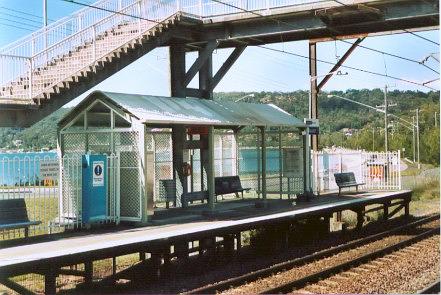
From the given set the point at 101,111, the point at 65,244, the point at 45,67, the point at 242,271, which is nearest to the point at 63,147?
→ the point at 101,111

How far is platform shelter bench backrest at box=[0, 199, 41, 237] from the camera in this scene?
35.8ft

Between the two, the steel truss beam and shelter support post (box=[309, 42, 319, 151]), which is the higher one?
shelter support post (box=[309, 42, 319, 151])

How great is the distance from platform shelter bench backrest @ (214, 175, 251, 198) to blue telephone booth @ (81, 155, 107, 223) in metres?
5.56

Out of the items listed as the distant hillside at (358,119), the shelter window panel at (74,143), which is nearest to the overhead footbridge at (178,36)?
the shelter window panel at (74,143)

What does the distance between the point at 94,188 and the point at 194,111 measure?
4.19 meters

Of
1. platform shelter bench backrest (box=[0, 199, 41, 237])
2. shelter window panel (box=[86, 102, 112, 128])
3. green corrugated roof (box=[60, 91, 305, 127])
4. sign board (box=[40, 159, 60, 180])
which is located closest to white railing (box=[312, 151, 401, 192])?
green corrugated roof (box=[60, 91, 305, 127])

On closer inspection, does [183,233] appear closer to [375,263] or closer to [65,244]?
[65,244]

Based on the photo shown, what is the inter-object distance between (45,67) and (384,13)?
382 inches

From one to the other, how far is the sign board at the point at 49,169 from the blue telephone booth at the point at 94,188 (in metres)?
0.65

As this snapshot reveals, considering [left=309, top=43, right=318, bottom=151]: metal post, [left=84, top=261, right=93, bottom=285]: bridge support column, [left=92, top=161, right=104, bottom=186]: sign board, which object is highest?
[left=309, top=43, right=318, bottom=151]: metal post

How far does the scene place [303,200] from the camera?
63.8ft

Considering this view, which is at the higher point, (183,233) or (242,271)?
(183,233)

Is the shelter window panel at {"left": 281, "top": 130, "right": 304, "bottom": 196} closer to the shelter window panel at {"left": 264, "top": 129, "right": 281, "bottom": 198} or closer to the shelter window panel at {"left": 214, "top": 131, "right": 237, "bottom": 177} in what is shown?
the shelter window panel at {"left": 264, "top": 129, "right": 281, "bottom": 198}

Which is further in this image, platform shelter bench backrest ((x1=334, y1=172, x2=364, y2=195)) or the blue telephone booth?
platform shelter bench backrest ((x1=334, y1=172, x2=364, y2=195))
